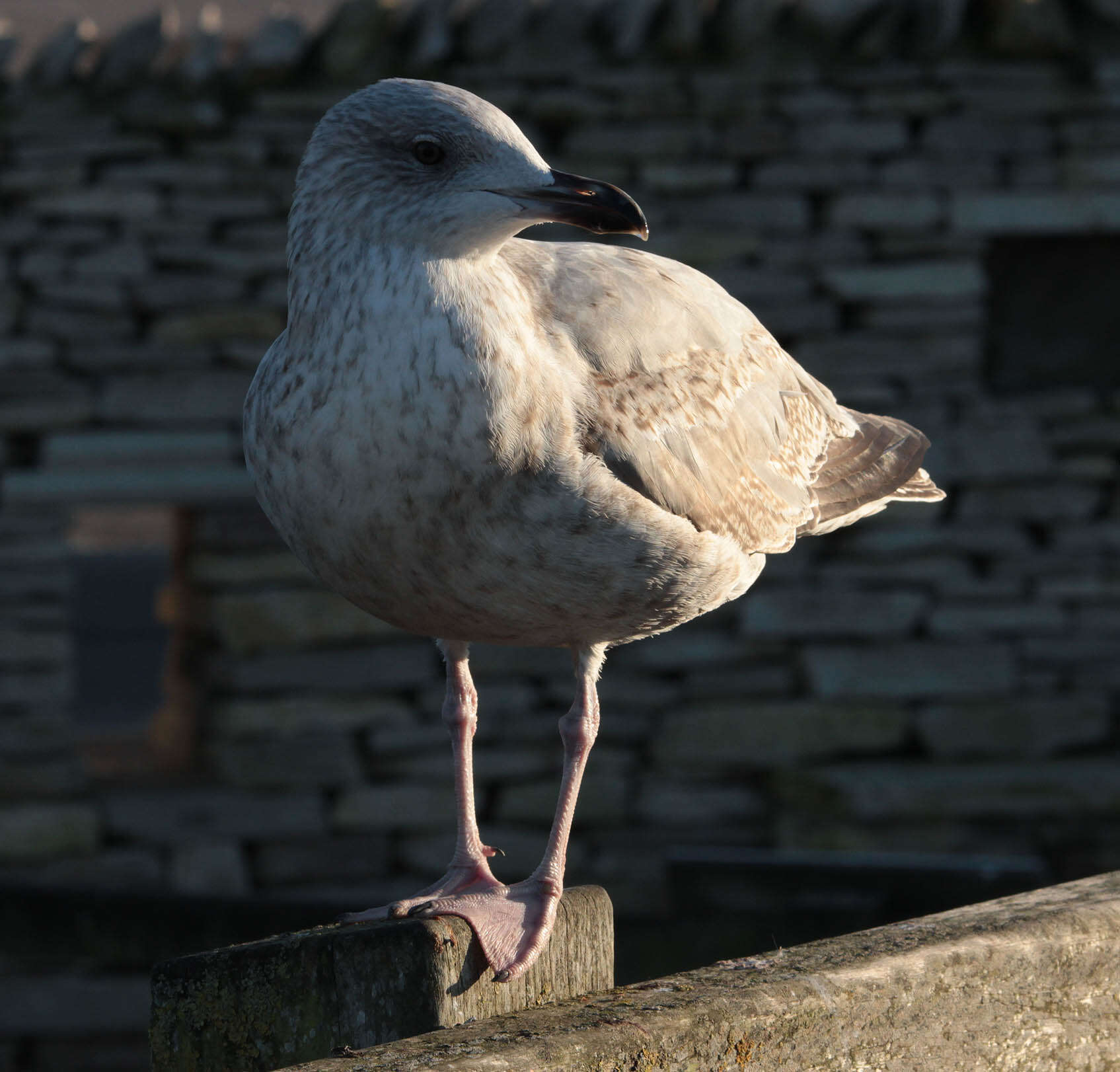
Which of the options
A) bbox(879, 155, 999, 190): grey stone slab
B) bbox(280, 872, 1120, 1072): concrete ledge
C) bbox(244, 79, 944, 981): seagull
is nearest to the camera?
bbox(280, 872, 1120, 1072): concrete ledge

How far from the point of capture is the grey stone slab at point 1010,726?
749cm

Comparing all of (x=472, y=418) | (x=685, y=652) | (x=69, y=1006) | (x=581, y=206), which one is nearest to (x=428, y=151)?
(x=581, y=206)

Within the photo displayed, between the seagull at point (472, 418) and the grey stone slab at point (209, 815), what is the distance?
5.19m

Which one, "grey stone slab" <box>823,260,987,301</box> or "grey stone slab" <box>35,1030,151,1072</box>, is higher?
"grey stone slab" <box>823,260,987,301</box>

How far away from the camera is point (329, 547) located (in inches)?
91.8

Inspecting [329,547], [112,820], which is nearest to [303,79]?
[112,820]

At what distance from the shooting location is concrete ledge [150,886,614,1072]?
6.22ft

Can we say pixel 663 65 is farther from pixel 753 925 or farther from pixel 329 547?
pixel 329 547

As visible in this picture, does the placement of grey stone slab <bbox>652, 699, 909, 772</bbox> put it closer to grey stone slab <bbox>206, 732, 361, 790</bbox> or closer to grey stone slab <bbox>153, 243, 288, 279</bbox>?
grey stone slab <bbox>206, 732, 361, 790</bbox>

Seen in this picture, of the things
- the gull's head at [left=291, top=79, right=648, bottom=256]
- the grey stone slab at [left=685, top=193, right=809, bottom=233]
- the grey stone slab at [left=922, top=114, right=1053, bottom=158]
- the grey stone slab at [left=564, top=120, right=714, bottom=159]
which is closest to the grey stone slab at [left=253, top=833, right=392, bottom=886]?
the grey stone slab at [left=685, top=193, right=809, bottom=233]

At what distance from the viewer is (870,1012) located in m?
1.79

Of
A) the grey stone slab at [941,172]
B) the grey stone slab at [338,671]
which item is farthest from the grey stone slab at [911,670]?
the grey stone slab at [941,172]

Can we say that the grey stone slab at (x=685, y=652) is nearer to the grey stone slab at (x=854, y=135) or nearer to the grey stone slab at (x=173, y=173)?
the grey stone slab at (x=854, y=135)

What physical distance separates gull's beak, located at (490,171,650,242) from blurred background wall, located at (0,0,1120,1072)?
5093 millimetres
